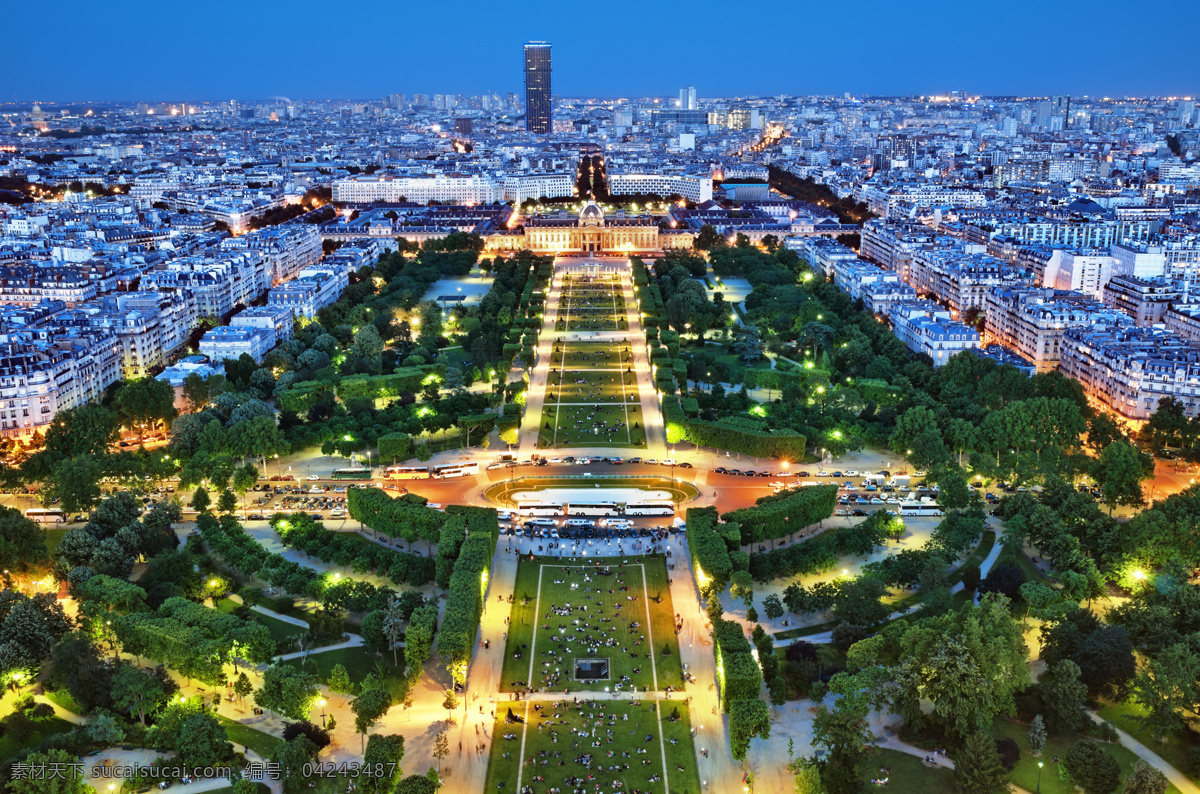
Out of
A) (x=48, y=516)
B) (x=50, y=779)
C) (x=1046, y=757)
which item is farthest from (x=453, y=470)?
(x=1046, y=757)

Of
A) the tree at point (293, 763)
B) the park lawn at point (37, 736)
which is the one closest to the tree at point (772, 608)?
the tree at point (293, 763)

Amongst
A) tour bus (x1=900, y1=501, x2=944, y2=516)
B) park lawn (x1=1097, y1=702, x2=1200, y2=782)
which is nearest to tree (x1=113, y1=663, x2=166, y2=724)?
park lawn (x1=1097, y1=702, x2=1200, y2=782)

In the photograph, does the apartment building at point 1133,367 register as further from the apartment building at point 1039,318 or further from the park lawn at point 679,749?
the park lawn at point 679,749

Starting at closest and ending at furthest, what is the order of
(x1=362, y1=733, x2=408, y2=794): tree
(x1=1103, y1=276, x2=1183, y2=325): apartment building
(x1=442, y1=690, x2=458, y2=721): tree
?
(x1=362, y1=733, x2=408, y2=794): tree → (x1=442, y1=690, x2=458, y2=721): tree → (x1=1103, y1=276, x2=1183, y2=325): apartment building

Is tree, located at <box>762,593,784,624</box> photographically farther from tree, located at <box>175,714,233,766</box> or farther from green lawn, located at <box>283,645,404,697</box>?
tree, located at <box>175,714,233,766</box>

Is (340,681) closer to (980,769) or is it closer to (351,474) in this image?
(980,769)

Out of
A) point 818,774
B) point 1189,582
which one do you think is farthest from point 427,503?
point 1189,582
